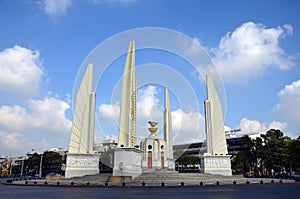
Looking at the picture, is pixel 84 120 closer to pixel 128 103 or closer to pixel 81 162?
pixel 81 162

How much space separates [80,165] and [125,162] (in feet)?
31.3

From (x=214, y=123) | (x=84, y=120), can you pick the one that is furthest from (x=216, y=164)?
(x=84, y=120)

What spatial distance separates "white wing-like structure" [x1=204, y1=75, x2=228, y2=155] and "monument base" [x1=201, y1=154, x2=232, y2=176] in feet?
2.66

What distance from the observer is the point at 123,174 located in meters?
28.5

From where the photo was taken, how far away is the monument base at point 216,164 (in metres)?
37.3

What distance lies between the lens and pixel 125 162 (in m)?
29.2

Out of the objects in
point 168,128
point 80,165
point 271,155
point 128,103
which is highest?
point 128,103

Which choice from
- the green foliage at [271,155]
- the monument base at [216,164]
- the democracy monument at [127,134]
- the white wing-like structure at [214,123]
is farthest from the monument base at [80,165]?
Result: the green foliage at [271,155]

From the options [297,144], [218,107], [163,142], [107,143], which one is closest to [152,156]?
[163,142]

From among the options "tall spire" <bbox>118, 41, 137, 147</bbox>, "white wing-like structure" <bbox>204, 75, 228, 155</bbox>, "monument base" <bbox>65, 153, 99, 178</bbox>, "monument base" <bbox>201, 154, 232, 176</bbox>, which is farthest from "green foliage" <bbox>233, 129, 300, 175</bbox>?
"monument base" <bbox>65, 153, 99, 178</bbox>

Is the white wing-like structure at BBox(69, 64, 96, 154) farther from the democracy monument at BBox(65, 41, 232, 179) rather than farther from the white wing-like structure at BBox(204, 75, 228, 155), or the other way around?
the white wing-like structure at BBox(204, 75, 228, 155)

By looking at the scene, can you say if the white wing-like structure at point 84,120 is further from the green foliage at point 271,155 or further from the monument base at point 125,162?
the green foliage at point 271,155

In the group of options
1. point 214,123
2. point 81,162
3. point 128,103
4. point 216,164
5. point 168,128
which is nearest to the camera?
point 128,103

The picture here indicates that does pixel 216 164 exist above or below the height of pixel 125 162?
below
